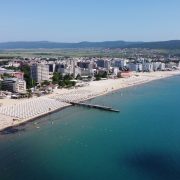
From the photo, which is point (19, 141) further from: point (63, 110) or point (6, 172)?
point (63, 110)

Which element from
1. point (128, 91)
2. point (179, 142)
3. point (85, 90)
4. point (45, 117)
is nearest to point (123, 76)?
point (128, 91)

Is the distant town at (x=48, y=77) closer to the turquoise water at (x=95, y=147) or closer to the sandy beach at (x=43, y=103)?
the sandy beach at (x=43, y=103)

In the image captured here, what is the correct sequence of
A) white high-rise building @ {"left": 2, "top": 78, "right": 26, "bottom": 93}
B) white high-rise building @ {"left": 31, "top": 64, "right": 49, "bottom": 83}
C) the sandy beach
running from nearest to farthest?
the sandy beach → white high-rise building @ {"left": 2, "top": 78, "right": 26, "bottom": 93} → white high-rise building @ {"left": 31, "top": 64, "right": 49, "bottom": 83}

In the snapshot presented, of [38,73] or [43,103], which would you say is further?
[38,73]

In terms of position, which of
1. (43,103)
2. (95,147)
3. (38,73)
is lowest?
(95,147)

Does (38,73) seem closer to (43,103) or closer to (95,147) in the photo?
(43,103)

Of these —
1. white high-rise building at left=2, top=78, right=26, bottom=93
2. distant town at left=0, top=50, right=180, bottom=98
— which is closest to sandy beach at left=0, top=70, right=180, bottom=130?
distant town at left=0, top=50, right=180, bottom=98

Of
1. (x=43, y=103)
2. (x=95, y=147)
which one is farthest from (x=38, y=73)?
(x=95, y=147)

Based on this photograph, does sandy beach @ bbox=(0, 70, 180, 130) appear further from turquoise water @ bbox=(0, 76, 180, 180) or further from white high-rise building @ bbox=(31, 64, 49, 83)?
white high-rise building @ bbox=(31, 64, 49, 83)
